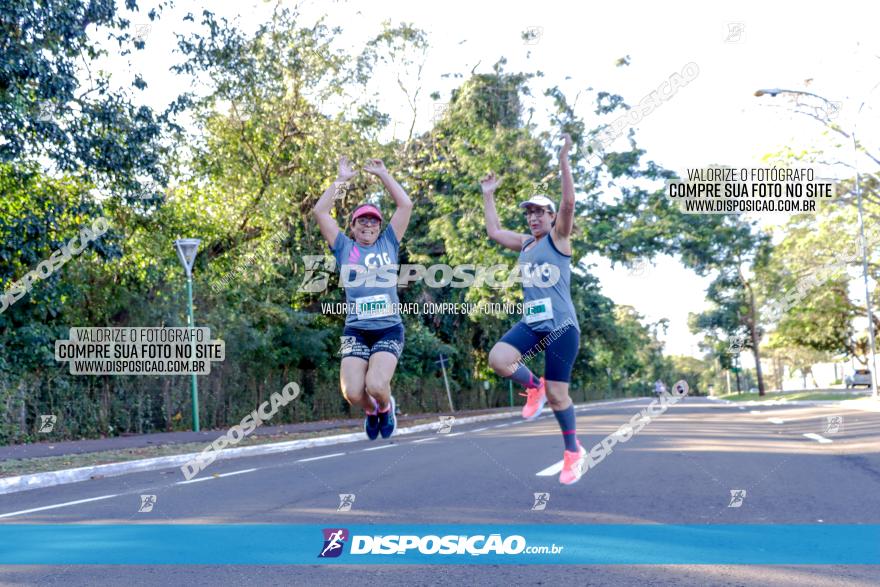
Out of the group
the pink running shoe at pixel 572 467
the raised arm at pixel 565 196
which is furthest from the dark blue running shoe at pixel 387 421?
the raised arm at pixel 565 196

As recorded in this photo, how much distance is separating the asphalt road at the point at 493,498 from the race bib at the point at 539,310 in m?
1.61

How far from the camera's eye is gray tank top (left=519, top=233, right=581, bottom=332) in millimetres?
5254

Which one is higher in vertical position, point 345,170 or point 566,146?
point 345,170

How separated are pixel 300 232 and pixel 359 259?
859 inches

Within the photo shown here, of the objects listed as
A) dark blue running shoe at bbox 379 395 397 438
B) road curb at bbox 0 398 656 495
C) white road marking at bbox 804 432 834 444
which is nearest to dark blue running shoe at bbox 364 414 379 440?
dark blue running shoe at bbox 379 395 397 438

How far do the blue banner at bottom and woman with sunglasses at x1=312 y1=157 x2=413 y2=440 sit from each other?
3.61 ft

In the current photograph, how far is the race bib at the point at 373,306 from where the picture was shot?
5.59 metres

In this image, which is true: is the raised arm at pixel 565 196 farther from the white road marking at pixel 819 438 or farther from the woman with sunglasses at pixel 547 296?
the white road marking at pixel 819 438

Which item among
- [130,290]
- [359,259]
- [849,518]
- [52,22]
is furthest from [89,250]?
[849,518]

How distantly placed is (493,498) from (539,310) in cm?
379

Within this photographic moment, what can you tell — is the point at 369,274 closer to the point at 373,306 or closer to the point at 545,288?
the point at 373,306

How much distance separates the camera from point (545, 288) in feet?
17.5

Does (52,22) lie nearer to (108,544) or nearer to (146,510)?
(146,510)

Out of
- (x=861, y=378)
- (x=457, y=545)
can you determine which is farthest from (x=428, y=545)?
(x=861, y=378)
